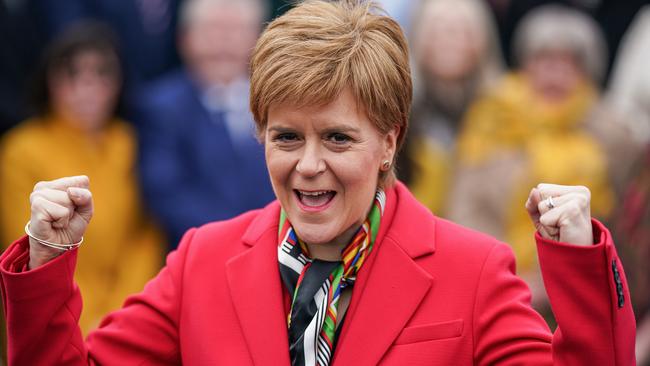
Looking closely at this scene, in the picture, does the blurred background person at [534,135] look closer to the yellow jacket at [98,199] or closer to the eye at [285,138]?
the yellow jacket at [98,199]

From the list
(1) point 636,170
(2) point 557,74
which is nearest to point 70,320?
(1) point 636,170

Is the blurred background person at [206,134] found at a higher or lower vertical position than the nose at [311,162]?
lower

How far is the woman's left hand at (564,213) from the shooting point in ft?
9.57

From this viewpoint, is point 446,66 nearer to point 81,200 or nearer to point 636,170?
point 636,170

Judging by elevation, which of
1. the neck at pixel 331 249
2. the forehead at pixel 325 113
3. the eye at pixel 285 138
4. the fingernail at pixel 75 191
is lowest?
the neck at pixel 331 249

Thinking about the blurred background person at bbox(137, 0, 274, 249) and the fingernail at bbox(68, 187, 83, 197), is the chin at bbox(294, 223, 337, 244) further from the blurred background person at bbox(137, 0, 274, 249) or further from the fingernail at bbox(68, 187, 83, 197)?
the blurred background person at bbox(137, 0, 274, 249)

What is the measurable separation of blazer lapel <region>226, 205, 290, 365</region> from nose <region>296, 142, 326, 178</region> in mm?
360

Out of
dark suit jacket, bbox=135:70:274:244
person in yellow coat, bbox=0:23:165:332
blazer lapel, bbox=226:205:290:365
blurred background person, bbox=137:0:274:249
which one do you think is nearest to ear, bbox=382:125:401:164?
blazer lapel, bbox=226:205:290:365

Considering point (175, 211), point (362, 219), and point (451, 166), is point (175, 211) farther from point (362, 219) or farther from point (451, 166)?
point (362, 219)

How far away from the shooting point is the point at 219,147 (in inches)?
249

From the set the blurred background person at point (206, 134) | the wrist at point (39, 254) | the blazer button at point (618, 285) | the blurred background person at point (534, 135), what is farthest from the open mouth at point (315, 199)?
the blurred background person at point (534, 135)

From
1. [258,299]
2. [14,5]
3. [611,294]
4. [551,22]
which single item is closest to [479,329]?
[611,294]

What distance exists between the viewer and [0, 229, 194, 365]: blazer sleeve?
3139 mm

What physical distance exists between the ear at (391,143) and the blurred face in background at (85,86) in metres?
3.33
